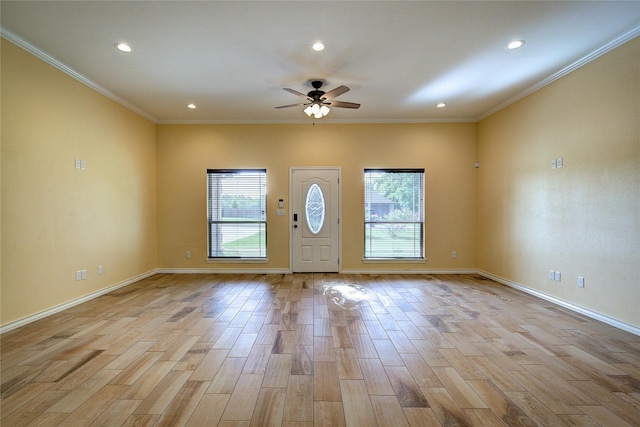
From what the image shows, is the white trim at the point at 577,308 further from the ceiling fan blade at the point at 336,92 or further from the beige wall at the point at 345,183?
the ceiling fan blade at the point at 336,92

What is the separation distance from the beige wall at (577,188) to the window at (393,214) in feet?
4.55

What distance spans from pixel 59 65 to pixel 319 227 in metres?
4.45

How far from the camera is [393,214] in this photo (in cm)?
574

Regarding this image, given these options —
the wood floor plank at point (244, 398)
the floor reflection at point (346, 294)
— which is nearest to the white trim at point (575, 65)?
the floor reflection at point (346, 294)

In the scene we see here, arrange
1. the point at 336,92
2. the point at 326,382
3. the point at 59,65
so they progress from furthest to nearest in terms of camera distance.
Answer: the point at 336,92 → the point at 59,65 → the point at 326,382

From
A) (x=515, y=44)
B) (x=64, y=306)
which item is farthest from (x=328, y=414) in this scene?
(x=515, y=44)

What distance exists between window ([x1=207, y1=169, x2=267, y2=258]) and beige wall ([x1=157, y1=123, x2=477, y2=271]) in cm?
15

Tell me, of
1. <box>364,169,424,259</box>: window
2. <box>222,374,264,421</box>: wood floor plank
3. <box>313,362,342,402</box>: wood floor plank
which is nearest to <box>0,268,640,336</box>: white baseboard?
<box>364,169,424,259</box>: window

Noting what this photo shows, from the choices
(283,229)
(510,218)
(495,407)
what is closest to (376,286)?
(283,229)

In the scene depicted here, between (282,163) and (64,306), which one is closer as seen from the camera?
(64,306)

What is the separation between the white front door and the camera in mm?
5684

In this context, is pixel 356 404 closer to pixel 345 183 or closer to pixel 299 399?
pixel 299 399

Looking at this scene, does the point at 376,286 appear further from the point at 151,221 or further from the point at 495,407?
the point at 151,221

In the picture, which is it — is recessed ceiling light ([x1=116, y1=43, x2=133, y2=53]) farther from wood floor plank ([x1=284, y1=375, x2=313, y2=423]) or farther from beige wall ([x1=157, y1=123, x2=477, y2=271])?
wood floor plank ([x1=284, y1=375, x2=313, y2=423])
